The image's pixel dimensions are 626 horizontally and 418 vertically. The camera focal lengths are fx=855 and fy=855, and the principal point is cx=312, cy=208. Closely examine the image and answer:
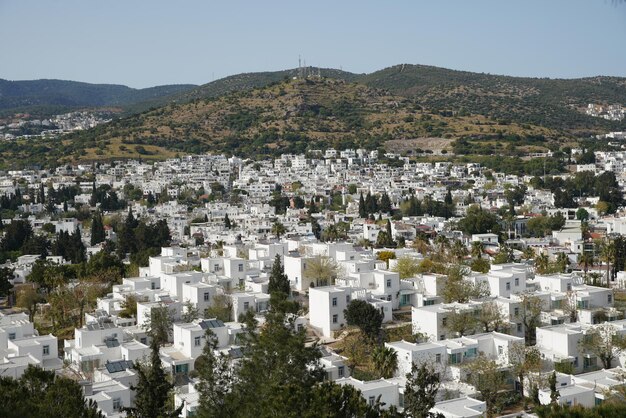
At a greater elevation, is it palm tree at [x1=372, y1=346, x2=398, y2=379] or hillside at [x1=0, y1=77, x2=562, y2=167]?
hillside at [x1=0, y1=77, x2=562, y2=167]

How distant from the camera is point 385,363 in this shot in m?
18.9

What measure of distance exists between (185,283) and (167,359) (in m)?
6.16

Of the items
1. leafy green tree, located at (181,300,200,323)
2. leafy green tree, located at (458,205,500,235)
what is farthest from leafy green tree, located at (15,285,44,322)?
leafy green tree, located at (458,205,500,235)

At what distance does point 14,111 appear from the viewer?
6117 inches

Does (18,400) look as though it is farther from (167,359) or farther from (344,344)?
(344,344)

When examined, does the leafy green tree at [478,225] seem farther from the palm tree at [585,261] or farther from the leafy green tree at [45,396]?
A: the leafy green tree at [45,396]

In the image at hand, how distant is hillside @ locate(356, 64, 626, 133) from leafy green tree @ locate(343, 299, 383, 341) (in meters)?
81.9

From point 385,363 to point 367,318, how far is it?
3.55m

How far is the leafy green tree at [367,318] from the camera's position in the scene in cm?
2242

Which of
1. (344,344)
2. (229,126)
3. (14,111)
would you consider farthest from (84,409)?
(14,111)

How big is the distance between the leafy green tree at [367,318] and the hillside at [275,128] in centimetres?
5978

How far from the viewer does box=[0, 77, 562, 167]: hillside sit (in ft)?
278

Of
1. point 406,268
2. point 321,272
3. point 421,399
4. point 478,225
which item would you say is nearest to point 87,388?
point 421,399

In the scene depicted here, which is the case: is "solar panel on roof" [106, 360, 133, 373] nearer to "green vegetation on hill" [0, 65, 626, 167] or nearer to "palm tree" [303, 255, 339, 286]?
"palm tree" [303, 255, 339, 286]
